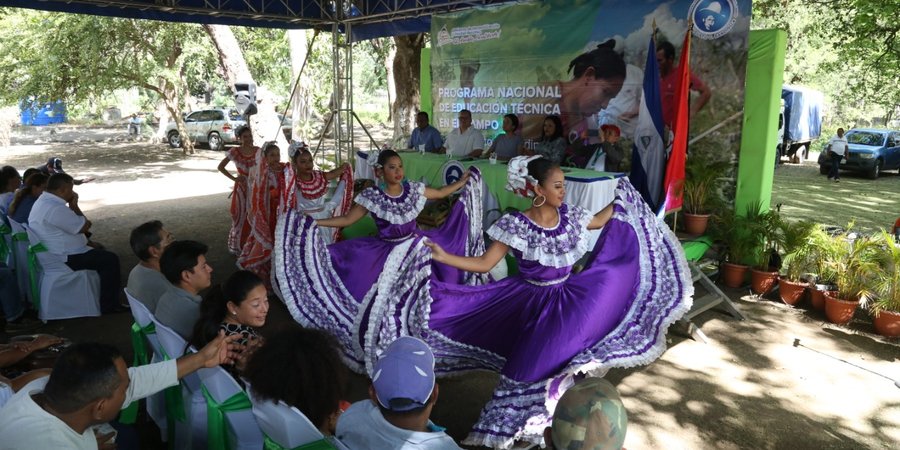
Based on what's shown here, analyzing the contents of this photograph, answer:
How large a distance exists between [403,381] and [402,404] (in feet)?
0.23

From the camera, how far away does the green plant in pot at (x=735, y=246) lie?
6.11 metres

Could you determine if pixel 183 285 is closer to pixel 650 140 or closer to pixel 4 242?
pixel 4 242

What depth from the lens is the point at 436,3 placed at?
27.9 ft

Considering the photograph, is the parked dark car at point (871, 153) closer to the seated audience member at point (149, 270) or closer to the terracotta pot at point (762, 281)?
the terracotta pot at point (762, 281)

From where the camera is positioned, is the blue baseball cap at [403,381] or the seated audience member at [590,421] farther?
the blue baseball cap at [403,381]

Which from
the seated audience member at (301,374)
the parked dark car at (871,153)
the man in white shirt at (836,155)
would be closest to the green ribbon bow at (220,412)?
the seated audience member at (301,374)

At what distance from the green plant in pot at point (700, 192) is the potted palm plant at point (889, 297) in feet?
5.60

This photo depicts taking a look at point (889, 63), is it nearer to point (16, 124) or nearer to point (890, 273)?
point (890, 273)

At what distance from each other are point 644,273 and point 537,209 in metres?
0.78

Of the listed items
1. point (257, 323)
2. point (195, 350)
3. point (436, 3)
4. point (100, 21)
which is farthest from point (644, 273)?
point (100, 21)

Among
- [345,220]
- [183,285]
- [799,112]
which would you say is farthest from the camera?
[799,112]

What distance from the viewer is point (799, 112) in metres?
17.4

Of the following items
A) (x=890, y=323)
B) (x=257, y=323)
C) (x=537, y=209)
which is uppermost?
(x=537, y=209)

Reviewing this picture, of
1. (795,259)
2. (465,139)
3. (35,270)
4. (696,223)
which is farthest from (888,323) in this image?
(35,270)
